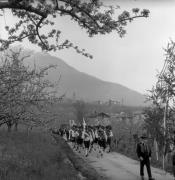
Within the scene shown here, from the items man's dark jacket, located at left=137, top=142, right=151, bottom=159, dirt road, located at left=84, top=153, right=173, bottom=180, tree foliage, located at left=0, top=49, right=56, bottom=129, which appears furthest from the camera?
dirt road, located at left=84, top=153, right=173, bottom=180

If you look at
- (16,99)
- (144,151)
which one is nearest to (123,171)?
(144,151)

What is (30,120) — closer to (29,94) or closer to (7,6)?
(29,94)

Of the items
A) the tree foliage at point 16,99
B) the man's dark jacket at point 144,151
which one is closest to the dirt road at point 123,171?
the man's dark jacket at point 144,151

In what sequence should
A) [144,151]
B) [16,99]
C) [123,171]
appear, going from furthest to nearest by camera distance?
1. [123,171]
2. [144,151]
3. [16,99]

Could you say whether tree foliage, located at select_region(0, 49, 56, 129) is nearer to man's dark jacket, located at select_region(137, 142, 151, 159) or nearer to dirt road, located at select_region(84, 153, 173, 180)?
man's dark jacket, located at select_region(137, 142, 151, 159)

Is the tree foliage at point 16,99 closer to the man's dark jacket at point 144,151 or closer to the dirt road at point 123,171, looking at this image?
the man's dark jacket at point 144,151

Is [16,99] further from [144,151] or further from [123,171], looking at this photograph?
[123,171]

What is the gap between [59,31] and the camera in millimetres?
9914

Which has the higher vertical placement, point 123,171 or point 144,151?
point 144,151

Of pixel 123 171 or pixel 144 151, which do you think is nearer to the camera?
pixel 144 151

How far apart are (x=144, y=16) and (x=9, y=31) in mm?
3003

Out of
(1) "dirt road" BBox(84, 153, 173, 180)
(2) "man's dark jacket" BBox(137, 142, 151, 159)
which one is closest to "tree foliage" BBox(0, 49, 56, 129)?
(2) "man's dark jacket" BBox(137, 142, 151, 159)

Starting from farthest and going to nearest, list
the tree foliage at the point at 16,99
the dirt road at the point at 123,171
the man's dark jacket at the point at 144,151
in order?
the dirt road at the point at 123,171 < the man's dark jacket at the point at 144,151 < the tree foliage at the point at 16,99

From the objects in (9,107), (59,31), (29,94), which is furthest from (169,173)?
(59,31)
